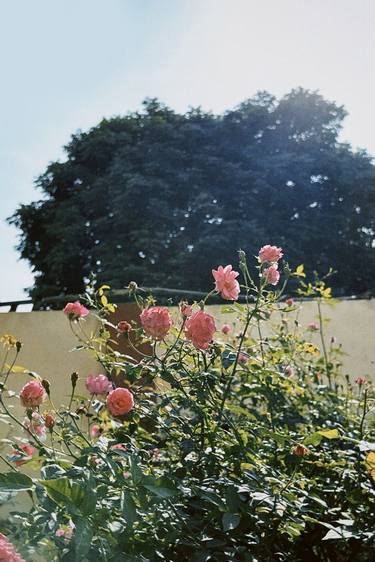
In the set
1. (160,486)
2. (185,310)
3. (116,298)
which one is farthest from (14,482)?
(116,298)

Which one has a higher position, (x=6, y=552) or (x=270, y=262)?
(x=270, y=262)

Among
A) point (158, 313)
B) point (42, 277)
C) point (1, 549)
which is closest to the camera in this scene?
point (1, 549)

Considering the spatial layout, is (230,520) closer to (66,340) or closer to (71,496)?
(71,496)

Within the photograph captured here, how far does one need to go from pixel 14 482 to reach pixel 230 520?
0.36m

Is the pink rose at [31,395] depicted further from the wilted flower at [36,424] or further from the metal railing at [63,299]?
the metal railing at [63,299]

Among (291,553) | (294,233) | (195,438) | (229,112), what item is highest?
(229,112)

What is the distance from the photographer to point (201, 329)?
1.14 metres

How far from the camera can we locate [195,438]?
4.00 ft

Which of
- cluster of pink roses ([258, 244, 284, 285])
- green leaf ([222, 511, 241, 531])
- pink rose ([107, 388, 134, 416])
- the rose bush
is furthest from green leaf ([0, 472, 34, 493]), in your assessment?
cluster of pink roses ([258, 244, 284, 285])

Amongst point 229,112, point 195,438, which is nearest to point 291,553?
point 195,438

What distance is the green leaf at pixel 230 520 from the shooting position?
888 millimetres

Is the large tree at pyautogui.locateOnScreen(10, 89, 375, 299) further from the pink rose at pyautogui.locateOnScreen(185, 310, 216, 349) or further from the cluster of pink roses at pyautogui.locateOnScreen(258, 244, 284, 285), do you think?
the pink rose at pyautogui.locateOnScreen(185, 310, 216, 349)

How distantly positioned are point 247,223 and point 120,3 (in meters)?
8.99

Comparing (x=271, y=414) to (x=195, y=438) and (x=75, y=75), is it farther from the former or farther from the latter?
(x=75, y=75)
